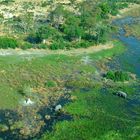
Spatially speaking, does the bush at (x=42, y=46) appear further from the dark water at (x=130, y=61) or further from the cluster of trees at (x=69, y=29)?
the dark water at (x=130, y=61)

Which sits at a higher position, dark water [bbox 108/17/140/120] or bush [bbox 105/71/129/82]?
bush [bbox 105/71/129/82]

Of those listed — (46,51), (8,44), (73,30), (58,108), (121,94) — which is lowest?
(121,94)

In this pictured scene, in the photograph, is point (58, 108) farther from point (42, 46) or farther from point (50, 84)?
point (42, 46)

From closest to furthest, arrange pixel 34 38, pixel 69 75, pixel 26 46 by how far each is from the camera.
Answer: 1. pixel 69 75
2. pixel 26 46
3. pixel 34 38

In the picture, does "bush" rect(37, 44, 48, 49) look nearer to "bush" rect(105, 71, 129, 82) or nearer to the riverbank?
the riverbank

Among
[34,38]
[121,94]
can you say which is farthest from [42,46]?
[121,94]

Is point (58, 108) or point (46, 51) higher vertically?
point (46, 51)

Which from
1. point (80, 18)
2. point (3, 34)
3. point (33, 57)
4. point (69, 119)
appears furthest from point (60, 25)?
point (69, 119)

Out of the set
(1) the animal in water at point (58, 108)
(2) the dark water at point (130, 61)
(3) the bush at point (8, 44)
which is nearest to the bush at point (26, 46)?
(3) the bush at point (8, 44)

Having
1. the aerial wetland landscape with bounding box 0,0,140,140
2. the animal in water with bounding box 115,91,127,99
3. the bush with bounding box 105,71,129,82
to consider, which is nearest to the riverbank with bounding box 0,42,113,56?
the aerial wetland landscape with bounding box 0,0,140,140
